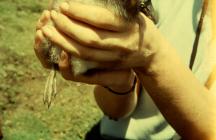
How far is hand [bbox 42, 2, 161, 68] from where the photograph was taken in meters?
1.12

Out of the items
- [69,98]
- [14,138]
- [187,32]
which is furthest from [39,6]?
[187,32]

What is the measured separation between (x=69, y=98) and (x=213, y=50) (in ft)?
5.73

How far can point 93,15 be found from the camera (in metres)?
1.11

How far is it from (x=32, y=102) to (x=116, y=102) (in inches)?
52.4

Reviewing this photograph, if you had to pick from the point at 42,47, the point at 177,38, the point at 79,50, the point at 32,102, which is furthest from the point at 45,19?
the point at 32,102

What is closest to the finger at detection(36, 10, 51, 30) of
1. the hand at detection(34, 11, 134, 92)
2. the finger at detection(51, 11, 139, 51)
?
the hand at detection(34, 11, 134, 92)

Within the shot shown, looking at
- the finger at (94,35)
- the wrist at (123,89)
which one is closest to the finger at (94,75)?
the finger at (94,35)

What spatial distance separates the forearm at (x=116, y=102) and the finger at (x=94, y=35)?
24.7 inches

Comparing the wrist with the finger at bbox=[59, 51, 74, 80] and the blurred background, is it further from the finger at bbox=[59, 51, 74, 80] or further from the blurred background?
the blurred background

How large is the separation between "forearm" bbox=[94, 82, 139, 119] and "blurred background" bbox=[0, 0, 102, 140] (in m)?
1.00

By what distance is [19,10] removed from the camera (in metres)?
4.17

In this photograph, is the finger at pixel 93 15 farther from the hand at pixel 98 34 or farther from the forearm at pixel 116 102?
the forearm at pixel 116 102

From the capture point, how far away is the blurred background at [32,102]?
2871 mm

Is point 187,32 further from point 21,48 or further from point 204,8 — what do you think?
point 21,48
